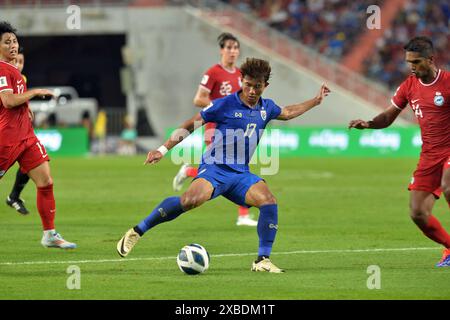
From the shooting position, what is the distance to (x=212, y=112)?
37.0 ft

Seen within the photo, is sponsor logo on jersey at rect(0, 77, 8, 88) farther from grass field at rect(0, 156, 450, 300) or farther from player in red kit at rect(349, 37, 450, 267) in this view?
player in red kit at rect(349, 37, 450, 267)

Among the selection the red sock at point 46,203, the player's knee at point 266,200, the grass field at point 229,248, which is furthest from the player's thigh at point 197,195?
the red sock at point 46,203

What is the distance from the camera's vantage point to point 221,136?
1145 cm

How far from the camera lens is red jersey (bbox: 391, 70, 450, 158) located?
36.7 feet

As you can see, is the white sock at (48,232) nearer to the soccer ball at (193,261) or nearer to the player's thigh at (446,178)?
the soccer ball at (193,261)

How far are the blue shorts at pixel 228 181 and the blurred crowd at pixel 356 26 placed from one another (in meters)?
33.2

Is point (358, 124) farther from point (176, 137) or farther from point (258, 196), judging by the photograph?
point (176, 137)

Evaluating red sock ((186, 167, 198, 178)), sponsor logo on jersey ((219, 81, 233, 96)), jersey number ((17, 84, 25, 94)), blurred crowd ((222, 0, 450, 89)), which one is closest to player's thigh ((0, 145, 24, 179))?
jersey number ((17, 84, 25, 94))

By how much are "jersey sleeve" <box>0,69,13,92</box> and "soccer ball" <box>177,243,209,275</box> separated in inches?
114

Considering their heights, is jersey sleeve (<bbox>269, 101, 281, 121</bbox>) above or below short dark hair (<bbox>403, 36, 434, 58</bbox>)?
below

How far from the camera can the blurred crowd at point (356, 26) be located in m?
44.2

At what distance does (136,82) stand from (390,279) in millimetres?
37675

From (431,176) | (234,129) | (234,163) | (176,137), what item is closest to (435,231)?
(431,176)

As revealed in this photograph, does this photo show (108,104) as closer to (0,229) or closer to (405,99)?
(0,229)
